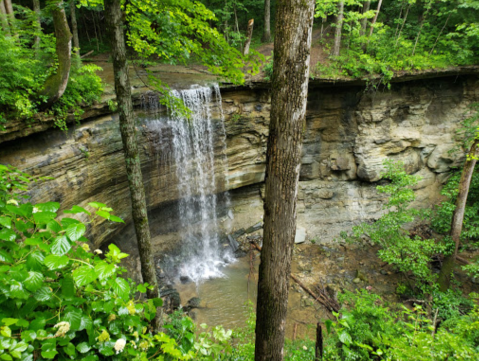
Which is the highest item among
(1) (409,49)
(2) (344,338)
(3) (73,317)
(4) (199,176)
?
(1) (409,49)

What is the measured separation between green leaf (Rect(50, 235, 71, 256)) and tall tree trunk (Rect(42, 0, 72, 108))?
654 cm

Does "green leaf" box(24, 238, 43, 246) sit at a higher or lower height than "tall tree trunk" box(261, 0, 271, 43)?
lower

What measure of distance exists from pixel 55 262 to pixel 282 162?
2283mm

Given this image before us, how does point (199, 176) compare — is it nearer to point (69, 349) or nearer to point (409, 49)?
point (69, 349)

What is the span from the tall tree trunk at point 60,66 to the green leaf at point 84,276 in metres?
6.64

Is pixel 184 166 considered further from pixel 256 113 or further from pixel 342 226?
pixel 342 226

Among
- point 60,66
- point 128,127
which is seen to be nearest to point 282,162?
Result: point 128,127

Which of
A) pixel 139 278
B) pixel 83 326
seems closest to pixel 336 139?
pixel 139 278

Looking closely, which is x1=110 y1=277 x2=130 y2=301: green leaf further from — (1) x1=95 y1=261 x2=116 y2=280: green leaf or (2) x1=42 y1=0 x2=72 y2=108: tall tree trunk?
(2) x1=42 y1=0 x2=72 y2=108: tall tree trunk

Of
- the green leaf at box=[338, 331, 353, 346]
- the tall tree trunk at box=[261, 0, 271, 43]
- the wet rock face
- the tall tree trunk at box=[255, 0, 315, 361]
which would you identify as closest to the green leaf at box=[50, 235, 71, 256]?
the tall tree trunk at box=[255, 0, 315, 361]

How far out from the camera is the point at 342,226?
44.1 feet

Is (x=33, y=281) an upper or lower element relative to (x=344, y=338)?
upper

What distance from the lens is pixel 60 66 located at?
641 centimetres

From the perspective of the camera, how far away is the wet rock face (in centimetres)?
1066
